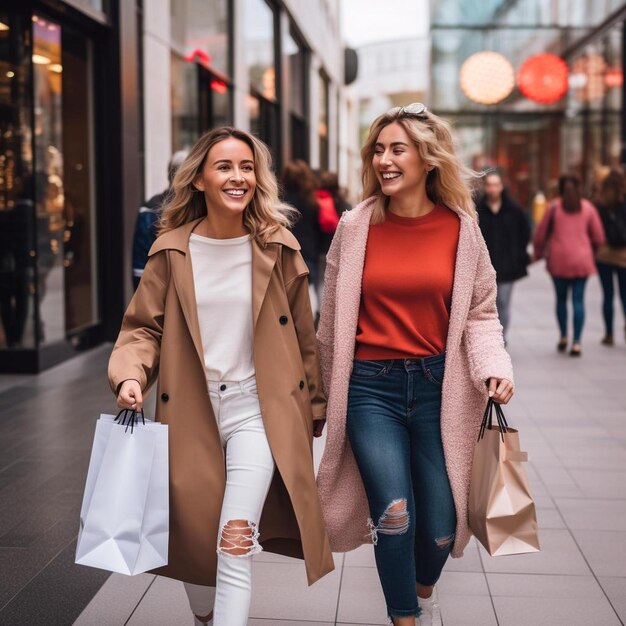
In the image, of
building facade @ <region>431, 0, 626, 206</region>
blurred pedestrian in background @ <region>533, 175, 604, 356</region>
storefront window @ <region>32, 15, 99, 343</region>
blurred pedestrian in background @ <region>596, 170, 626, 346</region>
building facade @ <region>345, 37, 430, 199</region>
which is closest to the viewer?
storefront window @ <region>32, 15, 99, 343</region>

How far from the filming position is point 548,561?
4195 millimetres

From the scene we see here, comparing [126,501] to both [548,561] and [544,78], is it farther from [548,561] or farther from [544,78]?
[544,78]

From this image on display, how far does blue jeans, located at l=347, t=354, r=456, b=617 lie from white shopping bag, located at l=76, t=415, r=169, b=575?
656mm

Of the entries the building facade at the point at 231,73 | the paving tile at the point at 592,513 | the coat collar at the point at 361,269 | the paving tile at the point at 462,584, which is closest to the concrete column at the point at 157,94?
the building facade at the point at 231,73

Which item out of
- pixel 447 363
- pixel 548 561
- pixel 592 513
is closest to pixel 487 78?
pixel 592 513

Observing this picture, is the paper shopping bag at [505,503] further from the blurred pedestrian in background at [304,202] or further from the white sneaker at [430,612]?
the blurred pedestrian in background at [304,202]

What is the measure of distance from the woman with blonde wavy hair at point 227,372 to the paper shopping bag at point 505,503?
53 cm

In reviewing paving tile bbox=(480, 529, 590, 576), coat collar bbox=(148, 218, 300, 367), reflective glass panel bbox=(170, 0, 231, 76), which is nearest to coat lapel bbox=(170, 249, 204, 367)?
coat collar bbox=(148, 218, 300, 367)

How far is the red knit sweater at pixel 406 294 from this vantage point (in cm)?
321

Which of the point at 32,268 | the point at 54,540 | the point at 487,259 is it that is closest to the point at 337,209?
the point at 32,268

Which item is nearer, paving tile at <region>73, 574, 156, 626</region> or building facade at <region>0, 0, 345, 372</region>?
paving tile at <region>73, 574, 156, 626</region>

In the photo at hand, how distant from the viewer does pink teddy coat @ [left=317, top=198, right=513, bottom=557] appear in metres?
3.21

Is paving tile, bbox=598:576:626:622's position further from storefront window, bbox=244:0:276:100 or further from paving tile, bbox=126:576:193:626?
storefront window, bbox=244:0:276:100

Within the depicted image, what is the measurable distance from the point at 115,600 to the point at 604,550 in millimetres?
2107
